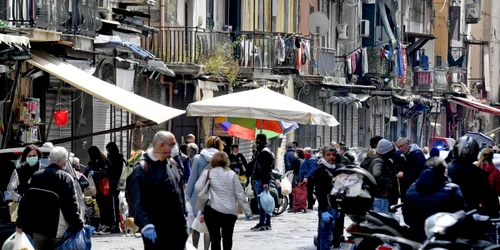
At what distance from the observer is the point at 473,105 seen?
6425cm

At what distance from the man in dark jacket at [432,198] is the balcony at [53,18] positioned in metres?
9.58

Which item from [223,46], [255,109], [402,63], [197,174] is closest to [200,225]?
[197,174]

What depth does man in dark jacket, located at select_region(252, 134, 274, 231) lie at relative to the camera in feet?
76.1

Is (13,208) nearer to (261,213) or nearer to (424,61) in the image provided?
(261,213)

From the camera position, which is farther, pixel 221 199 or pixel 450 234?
pixel 221 199

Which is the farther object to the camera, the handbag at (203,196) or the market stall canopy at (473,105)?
the market stall canopy at (473,105)

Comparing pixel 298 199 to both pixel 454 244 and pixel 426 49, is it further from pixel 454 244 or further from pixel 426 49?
pixel 426 49

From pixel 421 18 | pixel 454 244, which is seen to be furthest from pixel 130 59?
pixel 421 18

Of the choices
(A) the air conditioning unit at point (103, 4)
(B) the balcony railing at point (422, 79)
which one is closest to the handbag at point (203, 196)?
(A) the air conditioning unit at point (103, 4)

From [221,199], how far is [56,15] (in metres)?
7.61

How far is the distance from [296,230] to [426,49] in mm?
44003

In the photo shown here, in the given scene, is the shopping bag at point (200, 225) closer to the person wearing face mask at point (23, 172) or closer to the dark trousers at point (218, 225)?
the dark trousers at point (218, 225)

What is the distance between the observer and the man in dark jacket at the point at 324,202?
17969 mm

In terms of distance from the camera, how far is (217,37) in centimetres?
3322
